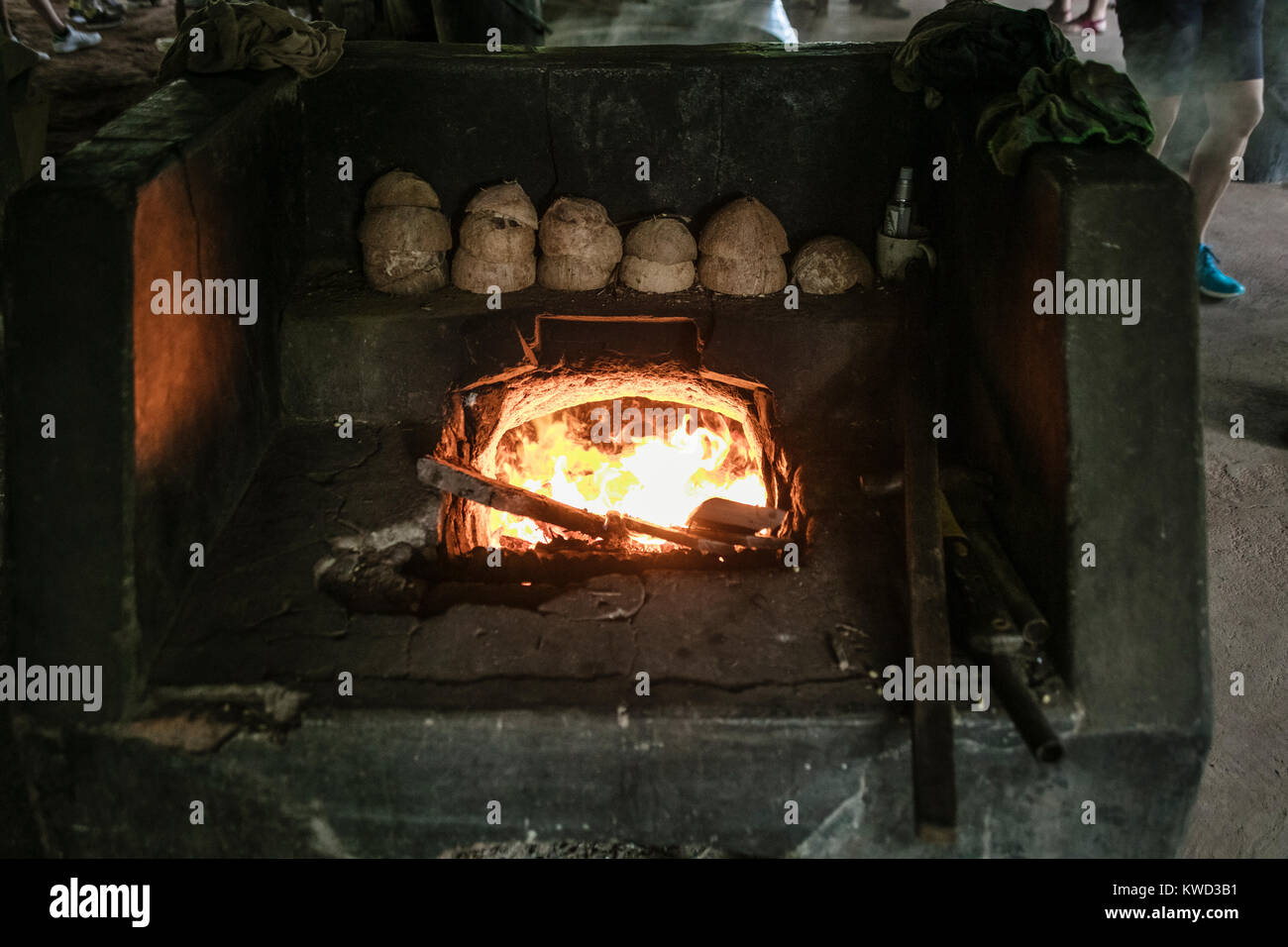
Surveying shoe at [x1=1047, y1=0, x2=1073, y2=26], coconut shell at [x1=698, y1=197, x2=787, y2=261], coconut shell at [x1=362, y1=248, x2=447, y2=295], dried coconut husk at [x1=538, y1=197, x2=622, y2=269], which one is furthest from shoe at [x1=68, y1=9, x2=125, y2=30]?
shoe at [x1=1047, y1=0, x2=1073, y2=26]

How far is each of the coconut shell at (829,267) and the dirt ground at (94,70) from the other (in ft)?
20.6

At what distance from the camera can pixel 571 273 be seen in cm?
433

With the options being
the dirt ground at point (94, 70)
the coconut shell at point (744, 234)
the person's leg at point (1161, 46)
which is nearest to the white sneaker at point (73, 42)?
the dirt ground at point (94, 70)

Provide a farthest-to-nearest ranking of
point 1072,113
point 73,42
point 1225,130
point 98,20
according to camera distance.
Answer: point 98,20, point 73,42, point 1225,130, point 1072,113

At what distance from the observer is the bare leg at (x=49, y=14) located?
10219 mm

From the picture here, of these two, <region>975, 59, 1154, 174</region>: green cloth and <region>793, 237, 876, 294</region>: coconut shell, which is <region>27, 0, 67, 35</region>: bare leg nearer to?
<region>793, 237, 876, 294</region>: coconut shell

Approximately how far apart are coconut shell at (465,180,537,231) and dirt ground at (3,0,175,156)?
17.2 ft

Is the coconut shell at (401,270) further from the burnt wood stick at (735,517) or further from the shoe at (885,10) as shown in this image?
the shoe at (885,10)

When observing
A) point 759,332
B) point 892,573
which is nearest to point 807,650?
point 892,573

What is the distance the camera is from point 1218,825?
3.58m

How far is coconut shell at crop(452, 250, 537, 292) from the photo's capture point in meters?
4.27

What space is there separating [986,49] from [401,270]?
7.82 feet

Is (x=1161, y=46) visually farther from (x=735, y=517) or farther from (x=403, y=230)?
(x=403, y=230)

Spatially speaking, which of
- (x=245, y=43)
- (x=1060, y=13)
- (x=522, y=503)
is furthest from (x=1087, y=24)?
(x=522, y=503)
